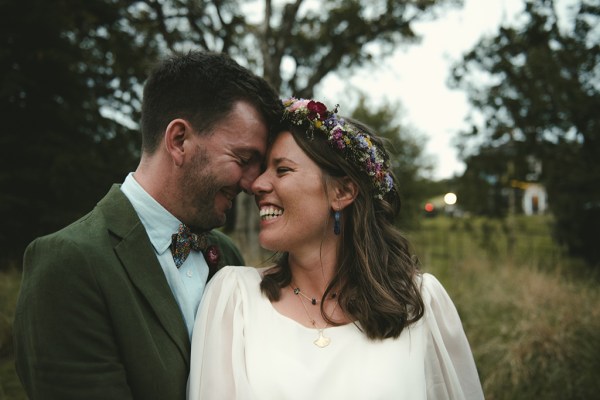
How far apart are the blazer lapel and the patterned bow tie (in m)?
0.19

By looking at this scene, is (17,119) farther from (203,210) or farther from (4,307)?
(203,210)

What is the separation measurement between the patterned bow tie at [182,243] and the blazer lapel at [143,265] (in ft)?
0.64

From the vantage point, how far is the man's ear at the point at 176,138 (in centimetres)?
241

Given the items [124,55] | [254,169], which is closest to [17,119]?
[124,55]

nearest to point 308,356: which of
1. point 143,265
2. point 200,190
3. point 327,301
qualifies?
point 327,301

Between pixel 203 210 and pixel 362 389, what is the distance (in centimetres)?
125

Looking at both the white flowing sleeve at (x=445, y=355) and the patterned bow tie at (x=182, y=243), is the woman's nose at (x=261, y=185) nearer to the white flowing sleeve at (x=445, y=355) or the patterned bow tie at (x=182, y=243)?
the patterned bow tie at (x=182, y=243)

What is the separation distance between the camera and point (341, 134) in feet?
8.55

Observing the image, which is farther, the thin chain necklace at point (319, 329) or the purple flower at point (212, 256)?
Answer: the purple flower at point (212, 256)

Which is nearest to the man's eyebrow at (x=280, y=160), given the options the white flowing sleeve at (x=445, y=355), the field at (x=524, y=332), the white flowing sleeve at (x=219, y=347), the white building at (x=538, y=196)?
the white flowing sleeve at (x=219, y=347)

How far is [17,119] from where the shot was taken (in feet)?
30.1

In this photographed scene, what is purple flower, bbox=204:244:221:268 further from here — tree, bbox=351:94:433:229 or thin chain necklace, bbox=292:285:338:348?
tree, bbox=351:94:433:229

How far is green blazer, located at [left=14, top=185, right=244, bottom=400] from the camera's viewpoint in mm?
1762

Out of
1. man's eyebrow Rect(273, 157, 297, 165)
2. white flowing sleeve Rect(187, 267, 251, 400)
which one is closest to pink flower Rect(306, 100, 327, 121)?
man's eyebrow Rect(273, 157, 297, 165)
